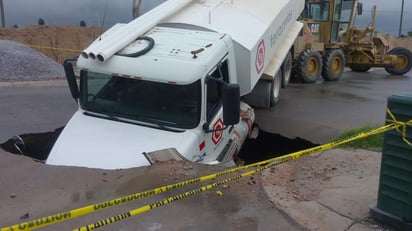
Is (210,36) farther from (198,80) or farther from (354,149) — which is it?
(354,149)

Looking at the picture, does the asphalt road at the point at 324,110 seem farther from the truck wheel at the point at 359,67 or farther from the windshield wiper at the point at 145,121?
the truck wheel at the point at 359,67

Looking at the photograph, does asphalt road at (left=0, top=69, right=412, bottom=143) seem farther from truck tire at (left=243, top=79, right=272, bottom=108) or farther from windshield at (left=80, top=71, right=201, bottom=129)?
windshield at (left=80, top=71, right=201, bottom=129)

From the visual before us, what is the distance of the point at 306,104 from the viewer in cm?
1189

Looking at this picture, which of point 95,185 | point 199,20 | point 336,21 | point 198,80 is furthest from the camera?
point 336,21

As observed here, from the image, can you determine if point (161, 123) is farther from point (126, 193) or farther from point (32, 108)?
point (32, 108)

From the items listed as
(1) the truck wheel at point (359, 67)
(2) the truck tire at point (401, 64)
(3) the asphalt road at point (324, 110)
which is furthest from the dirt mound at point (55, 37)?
(3) the asphalt road at point (324, 110)

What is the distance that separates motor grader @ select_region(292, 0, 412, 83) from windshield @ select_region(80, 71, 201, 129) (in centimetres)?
964

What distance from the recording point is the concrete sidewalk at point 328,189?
390cm

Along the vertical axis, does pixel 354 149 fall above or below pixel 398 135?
below

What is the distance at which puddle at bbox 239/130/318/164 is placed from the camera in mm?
8461

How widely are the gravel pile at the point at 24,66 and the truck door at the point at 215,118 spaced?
485 inches

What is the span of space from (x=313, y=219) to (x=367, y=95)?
10792mm

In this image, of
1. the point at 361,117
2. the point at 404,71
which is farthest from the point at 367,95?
the point at 404,71

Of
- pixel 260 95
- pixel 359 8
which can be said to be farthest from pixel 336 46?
pixel 260 95
